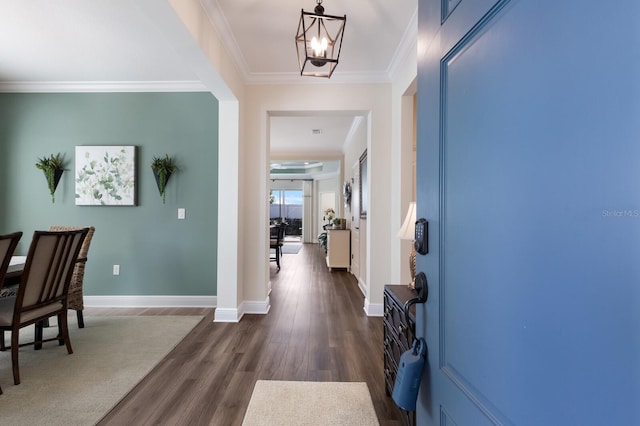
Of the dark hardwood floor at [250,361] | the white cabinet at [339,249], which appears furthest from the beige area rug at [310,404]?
the white cabinet at [339,249]

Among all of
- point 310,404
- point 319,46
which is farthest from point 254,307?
Result: point 319,46

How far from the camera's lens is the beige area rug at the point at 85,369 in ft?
5.76

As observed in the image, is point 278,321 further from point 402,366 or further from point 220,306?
point 402,366

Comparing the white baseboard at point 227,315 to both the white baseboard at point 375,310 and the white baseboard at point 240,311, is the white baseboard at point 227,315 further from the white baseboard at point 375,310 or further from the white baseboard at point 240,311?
the white baseboard at point 375,310

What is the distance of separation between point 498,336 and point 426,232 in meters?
0.35

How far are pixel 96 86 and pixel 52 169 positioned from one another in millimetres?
1143

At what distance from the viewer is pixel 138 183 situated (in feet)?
12.4

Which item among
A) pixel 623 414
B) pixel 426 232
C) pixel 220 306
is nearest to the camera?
pixel 623 414

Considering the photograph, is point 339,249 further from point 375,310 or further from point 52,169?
point 52,169

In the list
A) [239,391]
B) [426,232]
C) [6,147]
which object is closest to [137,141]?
[6,147]

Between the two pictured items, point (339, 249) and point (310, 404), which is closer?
point (310, 404)

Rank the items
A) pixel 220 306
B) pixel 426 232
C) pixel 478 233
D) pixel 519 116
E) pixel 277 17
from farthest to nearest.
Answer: pixel 220 306 → pixel 277 17 → pixel 426 232 → pixel 478 233 → pixel 519 116

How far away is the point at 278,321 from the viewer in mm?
3238

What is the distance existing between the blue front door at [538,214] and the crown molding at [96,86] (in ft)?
12.2
